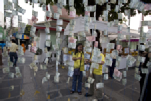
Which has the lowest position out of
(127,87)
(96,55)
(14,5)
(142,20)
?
(127,87)

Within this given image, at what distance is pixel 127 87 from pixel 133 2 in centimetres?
281

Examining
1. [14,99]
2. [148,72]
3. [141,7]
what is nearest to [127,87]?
[148,72]

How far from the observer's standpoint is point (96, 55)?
1.22 meters

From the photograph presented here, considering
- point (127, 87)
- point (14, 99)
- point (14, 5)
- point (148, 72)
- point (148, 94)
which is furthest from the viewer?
point (127, 87)

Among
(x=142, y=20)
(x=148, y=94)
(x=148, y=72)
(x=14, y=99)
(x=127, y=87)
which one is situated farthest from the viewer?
(x=127, y=87)

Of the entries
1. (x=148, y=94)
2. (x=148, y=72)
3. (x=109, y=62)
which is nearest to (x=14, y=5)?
(x=109, y=62)

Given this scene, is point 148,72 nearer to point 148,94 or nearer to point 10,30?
point 148,94

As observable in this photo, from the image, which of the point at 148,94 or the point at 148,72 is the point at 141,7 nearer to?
the point at 148,72

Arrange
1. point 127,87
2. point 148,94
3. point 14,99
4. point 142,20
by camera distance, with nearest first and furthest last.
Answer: point 142,20, point 148,94, point 14,99, point 127,87

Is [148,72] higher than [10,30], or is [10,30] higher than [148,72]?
[10,30]

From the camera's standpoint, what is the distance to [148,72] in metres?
1.33

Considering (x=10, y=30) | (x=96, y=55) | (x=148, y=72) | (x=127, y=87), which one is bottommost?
(x=127, y=87)

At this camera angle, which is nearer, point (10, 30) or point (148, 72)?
point (10, 30)

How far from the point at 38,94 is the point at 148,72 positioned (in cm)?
252
